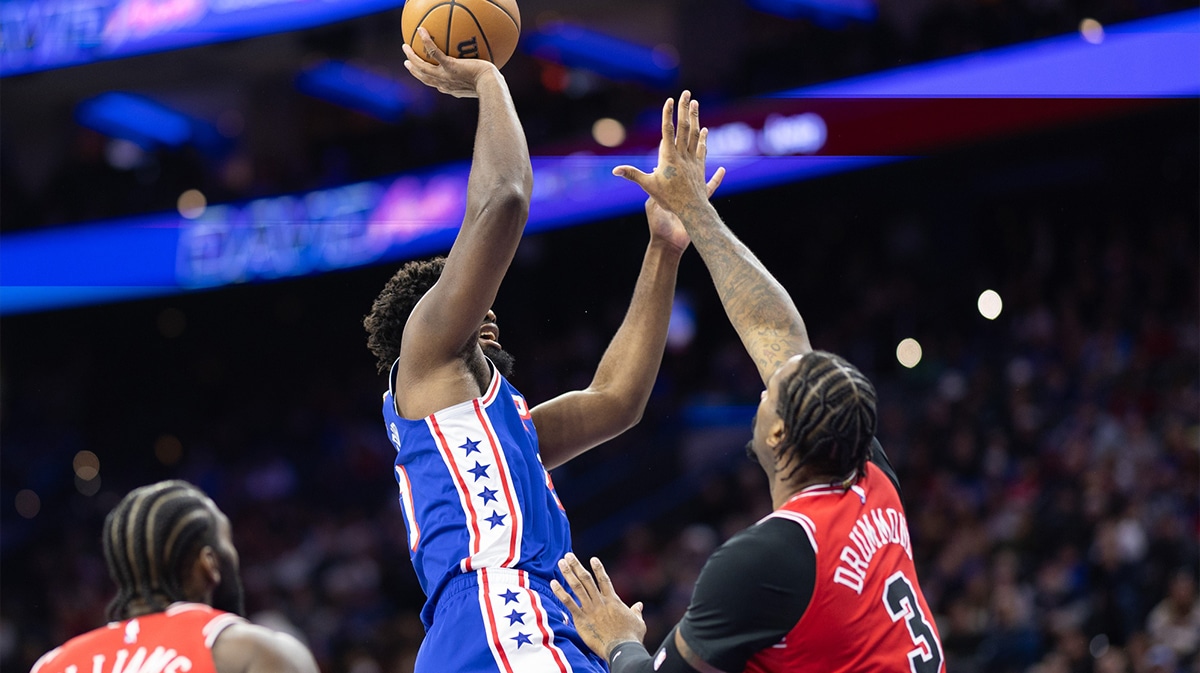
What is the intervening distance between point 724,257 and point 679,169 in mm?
319

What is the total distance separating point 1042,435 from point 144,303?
1502 centimetres

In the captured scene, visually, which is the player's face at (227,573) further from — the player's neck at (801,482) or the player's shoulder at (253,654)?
the player's neck at (801,482)

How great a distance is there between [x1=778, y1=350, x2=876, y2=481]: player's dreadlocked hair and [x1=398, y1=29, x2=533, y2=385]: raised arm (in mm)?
Result: 860

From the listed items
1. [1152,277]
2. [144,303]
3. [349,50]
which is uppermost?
[349,50]

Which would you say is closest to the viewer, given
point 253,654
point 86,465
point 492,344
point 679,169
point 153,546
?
point 253,654

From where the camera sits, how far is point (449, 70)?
3586 mm

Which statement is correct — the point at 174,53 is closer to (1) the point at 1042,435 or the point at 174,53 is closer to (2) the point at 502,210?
(1) the point at 1042,435

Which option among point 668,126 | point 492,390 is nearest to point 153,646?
point 492,390

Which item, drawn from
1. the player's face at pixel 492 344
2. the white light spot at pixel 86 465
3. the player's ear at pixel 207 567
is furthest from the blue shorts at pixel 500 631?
the white light spot at pixel 86 465

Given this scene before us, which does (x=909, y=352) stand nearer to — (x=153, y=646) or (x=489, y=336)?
(x=489, y=336)

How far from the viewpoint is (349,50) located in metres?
18.2

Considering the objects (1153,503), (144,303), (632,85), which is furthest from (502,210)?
(144,303)

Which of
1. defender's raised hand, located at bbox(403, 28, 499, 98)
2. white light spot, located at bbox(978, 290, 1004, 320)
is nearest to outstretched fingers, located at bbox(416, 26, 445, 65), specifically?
defender's raised hand, located at bbox(403, 28, 499, 98)

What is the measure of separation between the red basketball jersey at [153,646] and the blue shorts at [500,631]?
49 cm
